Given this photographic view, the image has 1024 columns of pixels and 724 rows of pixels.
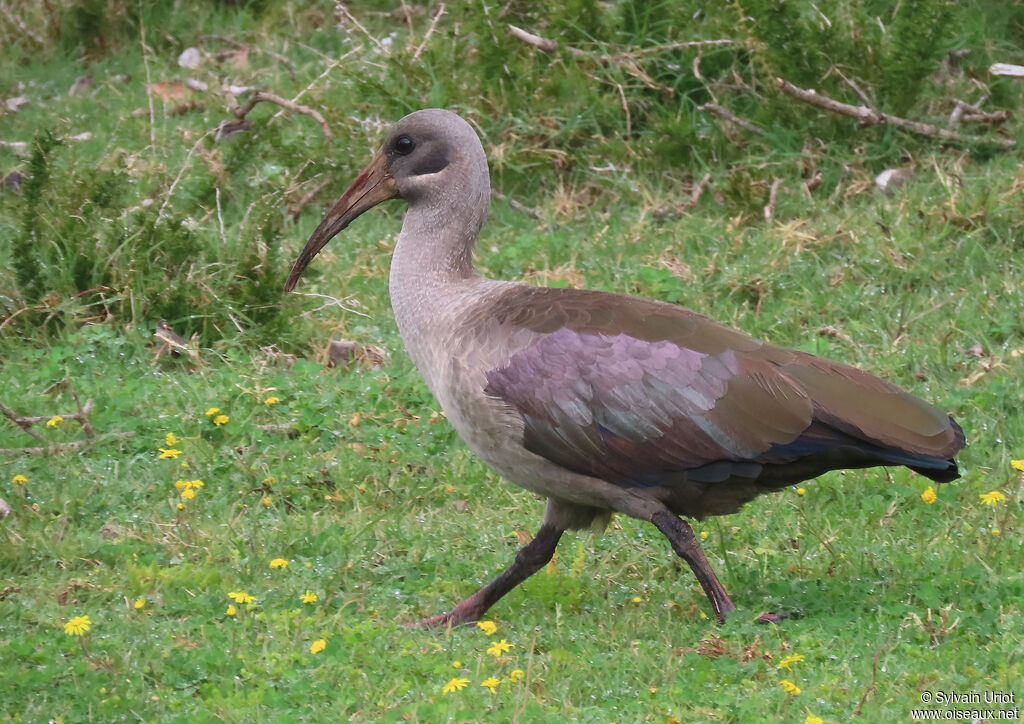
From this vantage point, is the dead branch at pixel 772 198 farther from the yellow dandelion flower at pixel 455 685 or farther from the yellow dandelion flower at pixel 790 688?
the yellow dandelion flower at pixel 455 685

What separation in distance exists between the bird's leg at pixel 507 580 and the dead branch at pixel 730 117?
13.4ft

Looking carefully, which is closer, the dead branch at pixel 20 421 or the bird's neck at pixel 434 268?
the bird's neck at pixel 434 268

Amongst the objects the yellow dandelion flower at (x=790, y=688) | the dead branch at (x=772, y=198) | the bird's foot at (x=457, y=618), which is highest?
the yellow dandelion flower at (x=790, y=688)

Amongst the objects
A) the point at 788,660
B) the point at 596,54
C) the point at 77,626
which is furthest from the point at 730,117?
the point at 77,626

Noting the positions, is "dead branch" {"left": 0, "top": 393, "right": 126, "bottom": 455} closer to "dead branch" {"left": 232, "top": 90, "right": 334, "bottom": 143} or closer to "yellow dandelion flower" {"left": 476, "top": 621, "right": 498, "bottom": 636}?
"yellow dandelion flower" {"left": 476, "top": 621, "right": 498, "bottom": 636}

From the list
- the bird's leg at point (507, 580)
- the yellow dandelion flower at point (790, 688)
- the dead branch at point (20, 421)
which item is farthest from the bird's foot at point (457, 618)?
the dead branch at point (20, 421)

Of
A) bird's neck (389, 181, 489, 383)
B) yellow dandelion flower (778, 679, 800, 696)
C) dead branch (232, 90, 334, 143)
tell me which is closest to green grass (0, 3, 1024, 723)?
yellow dandelion flower (778, 679, 800, 696)

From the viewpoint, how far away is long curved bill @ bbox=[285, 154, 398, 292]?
218 inches

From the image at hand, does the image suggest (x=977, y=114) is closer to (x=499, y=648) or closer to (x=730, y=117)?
(x=730, y=117)

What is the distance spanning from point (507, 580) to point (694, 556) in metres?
0.65

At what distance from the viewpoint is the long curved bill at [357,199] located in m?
5.54

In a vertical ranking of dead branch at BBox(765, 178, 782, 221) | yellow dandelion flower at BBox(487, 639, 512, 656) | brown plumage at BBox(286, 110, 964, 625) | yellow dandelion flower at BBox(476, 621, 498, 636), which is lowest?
dead branch at BBox(765, 178, 782, 221)

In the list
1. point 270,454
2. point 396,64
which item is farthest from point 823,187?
point 270,454

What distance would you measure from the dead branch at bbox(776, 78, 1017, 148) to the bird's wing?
3628 millimetres
